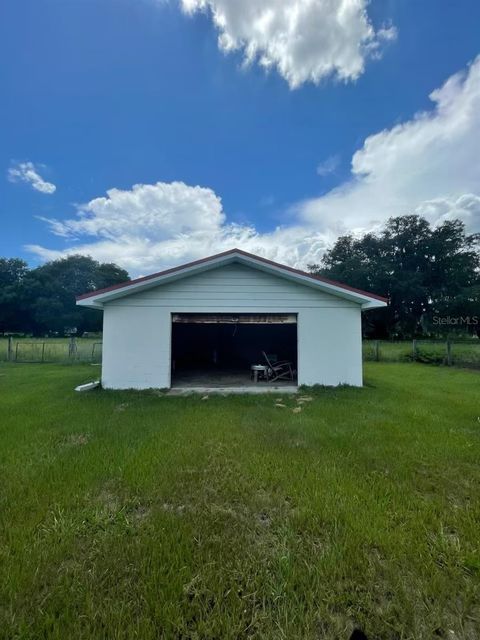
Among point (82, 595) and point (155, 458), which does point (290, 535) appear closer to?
point (82, 595)

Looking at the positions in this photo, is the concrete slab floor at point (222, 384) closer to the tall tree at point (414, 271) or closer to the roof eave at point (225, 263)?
the roof eave at point (225, 263)

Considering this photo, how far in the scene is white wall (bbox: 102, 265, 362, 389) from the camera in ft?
25.4

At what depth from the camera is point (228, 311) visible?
791 cm

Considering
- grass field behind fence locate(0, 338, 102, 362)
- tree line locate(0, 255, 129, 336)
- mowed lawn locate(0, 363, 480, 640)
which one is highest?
tree line locate(0, 255, 129, 336)

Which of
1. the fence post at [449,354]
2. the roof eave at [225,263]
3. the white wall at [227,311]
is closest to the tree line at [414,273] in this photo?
the fence post at [449,354]

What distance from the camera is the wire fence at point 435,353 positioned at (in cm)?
1275

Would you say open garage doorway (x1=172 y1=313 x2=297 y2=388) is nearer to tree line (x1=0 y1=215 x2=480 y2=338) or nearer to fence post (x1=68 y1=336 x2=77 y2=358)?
fence post (x1=68 y1=336 x2=77 y2=358)

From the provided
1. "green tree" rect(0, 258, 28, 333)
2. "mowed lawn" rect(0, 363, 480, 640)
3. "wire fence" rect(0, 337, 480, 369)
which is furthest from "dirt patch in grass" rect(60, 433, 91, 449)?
"green tree" rect(0, 258, 28, 333)

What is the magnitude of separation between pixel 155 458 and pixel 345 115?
12.9 m

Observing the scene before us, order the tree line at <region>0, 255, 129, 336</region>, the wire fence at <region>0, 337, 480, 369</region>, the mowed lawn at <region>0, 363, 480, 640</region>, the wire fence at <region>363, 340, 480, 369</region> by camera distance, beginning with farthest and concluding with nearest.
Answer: the tree line at <region>0, 255, 129, 336</region>
the wire fence at <region>0, 337, 480, 369</region>
the wire fence at <region>363, 340, 480, 369</region>
the mowed lawn at <region>0, 363, 480, 640</region>

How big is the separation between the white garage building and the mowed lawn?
2990 mm

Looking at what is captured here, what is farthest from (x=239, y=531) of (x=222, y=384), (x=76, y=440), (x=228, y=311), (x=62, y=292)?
(x=62, y=292)

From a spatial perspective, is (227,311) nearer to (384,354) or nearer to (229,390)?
(229,390)

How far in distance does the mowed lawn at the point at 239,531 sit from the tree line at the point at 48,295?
42.7 meters
